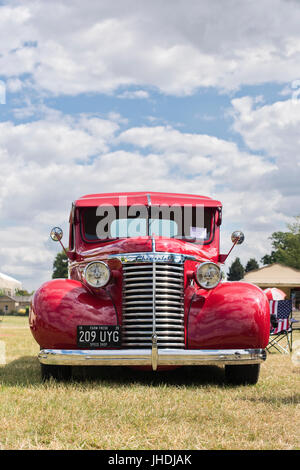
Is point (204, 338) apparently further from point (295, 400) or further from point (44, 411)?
point (44, 411)

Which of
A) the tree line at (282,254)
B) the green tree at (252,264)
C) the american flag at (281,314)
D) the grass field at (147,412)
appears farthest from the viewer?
the green tree at (252,264)

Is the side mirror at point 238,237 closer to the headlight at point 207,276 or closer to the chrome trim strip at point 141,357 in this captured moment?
the headlight at point 207,276

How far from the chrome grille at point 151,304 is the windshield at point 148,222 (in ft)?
3.32

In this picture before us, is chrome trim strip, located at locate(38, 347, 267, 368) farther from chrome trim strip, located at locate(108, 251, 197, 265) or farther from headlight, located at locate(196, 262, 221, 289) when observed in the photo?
chrome trim strip, located at locate(108, 251, 197, 265)

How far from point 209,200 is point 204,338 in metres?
2.44

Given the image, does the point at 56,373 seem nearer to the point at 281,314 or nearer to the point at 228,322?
the point at 228,322

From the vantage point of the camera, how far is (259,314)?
587 cm

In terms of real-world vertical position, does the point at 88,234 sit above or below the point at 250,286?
above

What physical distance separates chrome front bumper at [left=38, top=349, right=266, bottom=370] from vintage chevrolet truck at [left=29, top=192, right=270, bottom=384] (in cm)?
1

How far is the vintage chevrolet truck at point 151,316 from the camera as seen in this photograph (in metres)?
5.66

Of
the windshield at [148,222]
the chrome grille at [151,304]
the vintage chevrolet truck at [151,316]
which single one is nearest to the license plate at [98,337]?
the vintage chevrolet truck at [151,316]

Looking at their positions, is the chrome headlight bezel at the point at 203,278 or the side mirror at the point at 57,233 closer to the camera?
the chrome headlight bezel at the point at 203,278

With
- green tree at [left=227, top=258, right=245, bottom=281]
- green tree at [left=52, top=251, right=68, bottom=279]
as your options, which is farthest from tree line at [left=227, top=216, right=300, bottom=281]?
green tree at [left=52, top=251, right=68, bottom=279]

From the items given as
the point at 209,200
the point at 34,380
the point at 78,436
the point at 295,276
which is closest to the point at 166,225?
the point at 209,200
